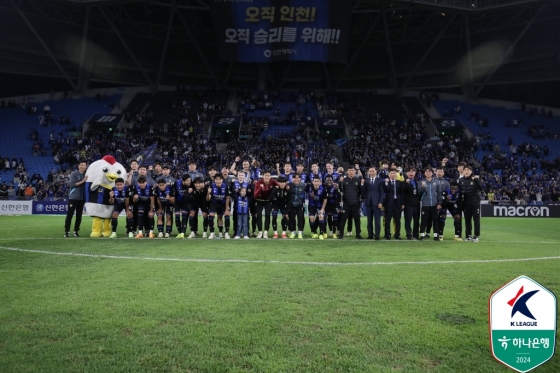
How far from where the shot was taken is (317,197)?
1373 centimetres

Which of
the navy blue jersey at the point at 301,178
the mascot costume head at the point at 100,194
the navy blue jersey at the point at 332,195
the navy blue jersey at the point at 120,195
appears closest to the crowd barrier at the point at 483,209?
the mascot costume head at the point at 100,194

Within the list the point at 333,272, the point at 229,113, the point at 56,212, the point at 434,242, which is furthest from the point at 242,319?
the point at 229,113

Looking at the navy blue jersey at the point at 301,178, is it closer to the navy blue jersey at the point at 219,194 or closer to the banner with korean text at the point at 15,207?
the navy blue jersey at the point at 219,194

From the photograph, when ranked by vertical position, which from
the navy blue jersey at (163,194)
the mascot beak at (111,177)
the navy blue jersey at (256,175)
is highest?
the navy blue jersey at (256,175)

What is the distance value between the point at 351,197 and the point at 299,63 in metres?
39.7

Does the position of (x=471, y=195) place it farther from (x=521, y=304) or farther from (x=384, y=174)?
(x=521, y=304)

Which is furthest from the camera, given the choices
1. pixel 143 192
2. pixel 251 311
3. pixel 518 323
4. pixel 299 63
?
pixel 299 63

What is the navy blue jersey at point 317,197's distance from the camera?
13.7 metres

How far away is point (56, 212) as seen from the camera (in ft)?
92.2

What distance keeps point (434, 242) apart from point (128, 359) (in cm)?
1063

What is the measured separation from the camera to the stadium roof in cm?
3972

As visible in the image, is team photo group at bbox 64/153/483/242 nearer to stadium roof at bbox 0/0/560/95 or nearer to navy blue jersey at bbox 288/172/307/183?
navy blue jersey at bbox 288/172/307/183

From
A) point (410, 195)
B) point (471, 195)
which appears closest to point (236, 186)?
point (410, 195)

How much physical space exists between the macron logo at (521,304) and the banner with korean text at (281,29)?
37.9 metres
